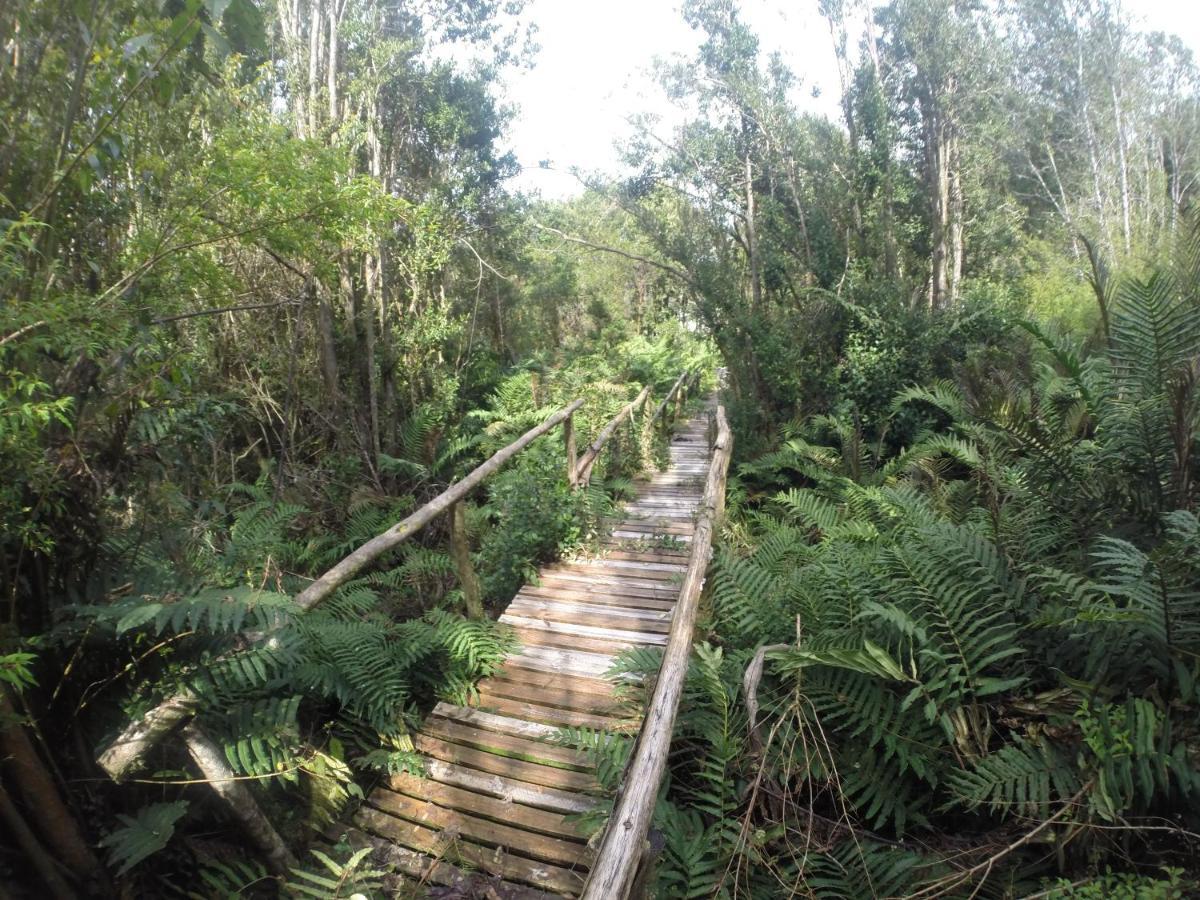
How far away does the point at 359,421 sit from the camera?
9555mm

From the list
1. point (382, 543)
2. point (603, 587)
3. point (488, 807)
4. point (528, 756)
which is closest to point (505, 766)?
point (528, 756)

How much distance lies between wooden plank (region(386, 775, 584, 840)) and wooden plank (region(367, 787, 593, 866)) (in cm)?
2

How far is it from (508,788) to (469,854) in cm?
35

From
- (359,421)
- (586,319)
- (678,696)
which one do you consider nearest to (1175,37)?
(586,319)

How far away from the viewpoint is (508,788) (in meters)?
2.91

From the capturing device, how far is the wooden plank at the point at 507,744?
3.04m

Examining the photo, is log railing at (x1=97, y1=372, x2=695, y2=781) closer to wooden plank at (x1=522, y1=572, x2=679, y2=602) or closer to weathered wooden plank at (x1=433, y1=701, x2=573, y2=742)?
weathered wooden plank at (x1=433, y1=701, x2=573, y2=742)

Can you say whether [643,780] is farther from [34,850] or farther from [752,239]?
[752,239]

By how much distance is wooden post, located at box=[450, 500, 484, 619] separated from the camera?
393 centimetres

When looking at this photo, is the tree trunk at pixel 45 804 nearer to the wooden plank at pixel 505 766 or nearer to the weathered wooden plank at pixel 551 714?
the wooden plank at pixel 505 766

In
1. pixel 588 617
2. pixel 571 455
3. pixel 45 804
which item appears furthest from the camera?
pixel 571 455

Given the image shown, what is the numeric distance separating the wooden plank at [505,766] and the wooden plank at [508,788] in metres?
0.02

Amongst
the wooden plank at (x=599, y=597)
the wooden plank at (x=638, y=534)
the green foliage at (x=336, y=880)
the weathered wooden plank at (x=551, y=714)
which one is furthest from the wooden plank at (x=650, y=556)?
the green foliage at (x=336, y=880)

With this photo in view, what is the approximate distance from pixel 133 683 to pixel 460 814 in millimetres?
1467
